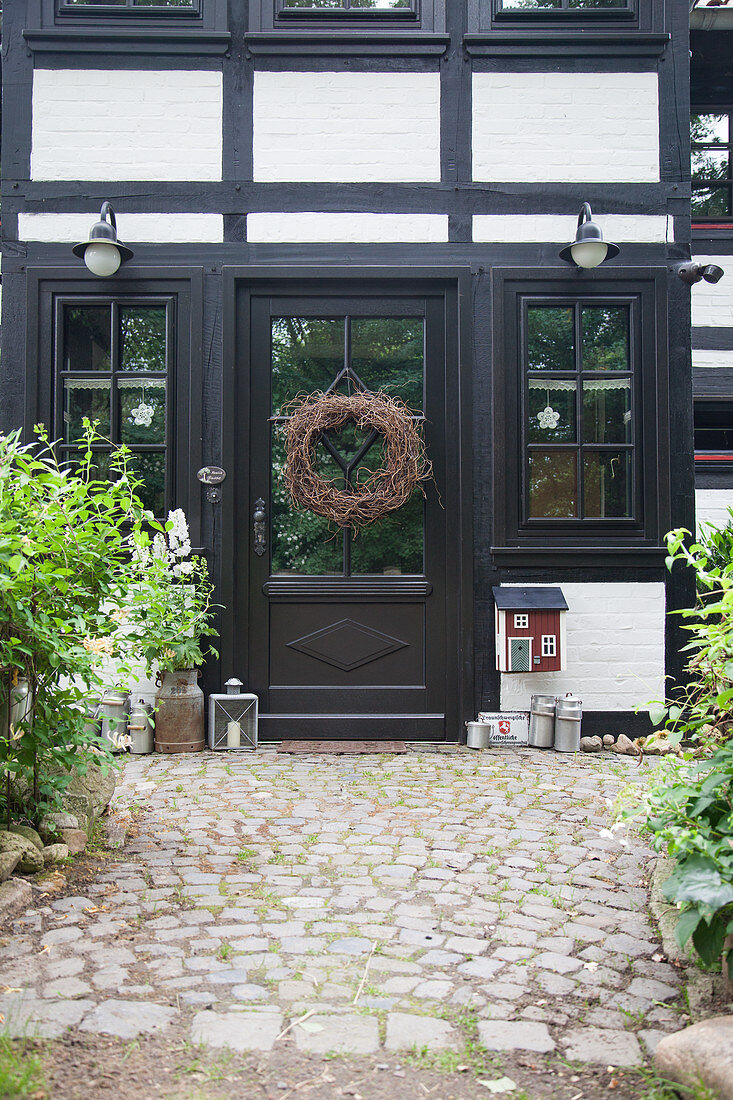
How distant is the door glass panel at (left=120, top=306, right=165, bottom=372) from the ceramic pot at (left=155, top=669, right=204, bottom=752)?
6.08 ft

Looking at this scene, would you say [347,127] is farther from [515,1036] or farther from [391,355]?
→ [515,1036]

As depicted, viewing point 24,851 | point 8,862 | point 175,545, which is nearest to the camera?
point 8,862

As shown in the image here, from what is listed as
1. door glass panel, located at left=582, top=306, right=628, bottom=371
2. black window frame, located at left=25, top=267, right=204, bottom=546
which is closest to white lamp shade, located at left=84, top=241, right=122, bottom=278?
black window frame, located at left=25, top=267, right=204, bottom=546

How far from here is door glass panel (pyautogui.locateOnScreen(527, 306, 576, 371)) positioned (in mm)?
5074

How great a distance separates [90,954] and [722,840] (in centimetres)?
160

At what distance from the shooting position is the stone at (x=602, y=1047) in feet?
5.78

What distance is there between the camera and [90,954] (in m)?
2.19

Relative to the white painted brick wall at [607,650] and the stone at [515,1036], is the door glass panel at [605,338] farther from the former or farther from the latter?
the stone at [515,1036]

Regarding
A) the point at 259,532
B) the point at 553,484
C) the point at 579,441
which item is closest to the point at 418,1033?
the point at 259,532

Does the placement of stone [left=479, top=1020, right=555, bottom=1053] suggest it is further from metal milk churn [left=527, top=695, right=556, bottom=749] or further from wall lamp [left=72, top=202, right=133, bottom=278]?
wall lamp [left=72, top=202, right=133, bottom=278]

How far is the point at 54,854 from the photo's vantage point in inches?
108

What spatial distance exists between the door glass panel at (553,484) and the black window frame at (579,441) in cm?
5

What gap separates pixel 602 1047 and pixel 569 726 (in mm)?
3044

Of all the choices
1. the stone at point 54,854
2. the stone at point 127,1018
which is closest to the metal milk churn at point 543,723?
the stone at point 54,854
